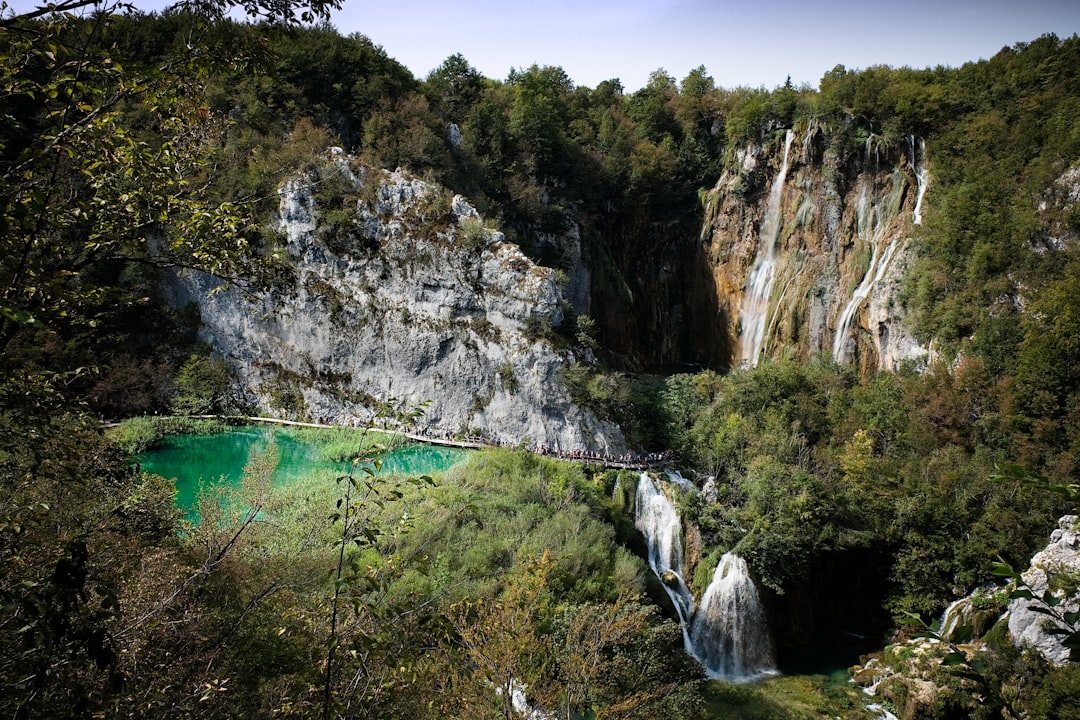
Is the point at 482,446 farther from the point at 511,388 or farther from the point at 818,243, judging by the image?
the point at 818,243

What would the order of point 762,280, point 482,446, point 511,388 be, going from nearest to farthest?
point 482,446 < point 511,388 < point 762,280

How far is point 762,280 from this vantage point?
29703mm

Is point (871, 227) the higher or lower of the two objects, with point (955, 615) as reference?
higher

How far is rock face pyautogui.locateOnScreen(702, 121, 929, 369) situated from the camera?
24172 mm

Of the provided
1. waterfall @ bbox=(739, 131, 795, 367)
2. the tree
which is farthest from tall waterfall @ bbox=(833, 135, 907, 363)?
the tree

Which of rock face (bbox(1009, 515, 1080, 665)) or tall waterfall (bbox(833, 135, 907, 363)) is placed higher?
tall waterfall (bbox(833, 135, 907, 363))

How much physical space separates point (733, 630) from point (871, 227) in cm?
1905

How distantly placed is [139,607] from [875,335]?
82.4 ft

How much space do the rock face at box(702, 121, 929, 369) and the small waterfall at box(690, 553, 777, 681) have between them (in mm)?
11462

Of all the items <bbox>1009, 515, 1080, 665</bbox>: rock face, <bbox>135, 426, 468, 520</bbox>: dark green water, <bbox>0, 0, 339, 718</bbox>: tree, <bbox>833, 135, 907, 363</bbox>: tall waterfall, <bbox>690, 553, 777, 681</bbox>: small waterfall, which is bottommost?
<bbox>690, 553, 777, 681</bbox>: small waterfall

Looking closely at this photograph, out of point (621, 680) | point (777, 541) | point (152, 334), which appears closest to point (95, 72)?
point (621, 680)

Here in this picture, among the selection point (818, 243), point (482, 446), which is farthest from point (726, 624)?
point (818, 243)

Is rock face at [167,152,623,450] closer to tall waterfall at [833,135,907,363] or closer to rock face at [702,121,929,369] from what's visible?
rock face at [702,121,929,369]

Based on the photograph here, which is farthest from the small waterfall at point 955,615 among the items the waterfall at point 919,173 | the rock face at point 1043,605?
the waterfall at point 919,173
